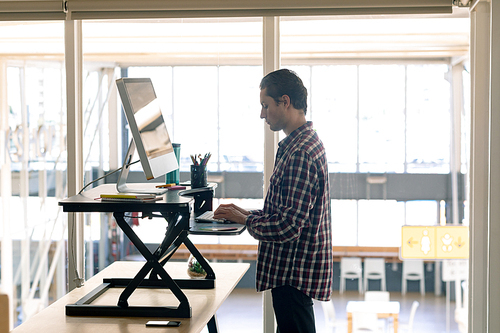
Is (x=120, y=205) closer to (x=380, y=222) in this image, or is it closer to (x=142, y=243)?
(x=142, y=243)

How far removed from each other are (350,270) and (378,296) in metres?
0.22

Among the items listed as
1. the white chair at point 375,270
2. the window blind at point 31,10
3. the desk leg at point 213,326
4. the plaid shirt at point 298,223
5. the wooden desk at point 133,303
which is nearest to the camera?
the wooden desk at point 133,303

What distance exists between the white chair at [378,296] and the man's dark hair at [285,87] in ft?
4.83

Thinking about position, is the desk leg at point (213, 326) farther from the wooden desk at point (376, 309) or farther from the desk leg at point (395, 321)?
the desk leg at point (395, 321)

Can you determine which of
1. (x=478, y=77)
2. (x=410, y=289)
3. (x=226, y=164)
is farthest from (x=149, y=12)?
(x=410, y=289)

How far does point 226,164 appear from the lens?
2.98 meters

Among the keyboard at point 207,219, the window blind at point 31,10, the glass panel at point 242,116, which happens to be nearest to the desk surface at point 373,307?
the glass panel at point 242,116

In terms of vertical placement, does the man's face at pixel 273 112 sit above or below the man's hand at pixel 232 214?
above

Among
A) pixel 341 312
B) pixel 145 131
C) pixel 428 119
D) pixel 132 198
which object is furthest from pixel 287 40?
pixel 341 312

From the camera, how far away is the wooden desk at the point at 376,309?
291 cm

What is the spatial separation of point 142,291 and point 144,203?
54cm

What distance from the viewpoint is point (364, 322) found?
114 inches

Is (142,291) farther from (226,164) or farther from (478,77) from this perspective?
(478,77)

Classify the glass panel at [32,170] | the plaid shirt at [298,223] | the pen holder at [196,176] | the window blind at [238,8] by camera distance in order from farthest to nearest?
the glass panel at [32,170] → the window blind at [238,8] → the pen holder at [196,176] → the plaid shirt at [298,223]
